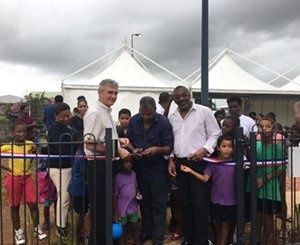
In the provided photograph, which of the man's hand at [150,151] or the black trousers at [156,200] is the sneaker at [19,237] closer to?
the black trousers at [156,200]

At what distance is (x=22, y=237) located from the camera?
5555mm

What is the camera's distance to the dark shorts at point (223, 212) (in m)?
4.90

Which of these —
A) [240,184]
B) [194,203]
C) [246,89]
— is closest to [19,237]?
[194,203]

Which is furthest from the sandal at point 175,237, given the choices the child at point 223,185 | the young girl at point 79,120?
the young girl at point 79,120

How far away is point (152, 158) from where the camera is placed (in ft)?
16.0

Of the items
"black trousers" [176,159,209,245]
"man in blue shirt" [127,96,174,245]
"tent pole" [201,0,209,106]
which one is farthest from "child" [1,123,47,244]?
"tent pole" [201,0,209,106]

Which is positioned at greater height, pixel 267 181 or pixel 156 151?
pixel 156 151

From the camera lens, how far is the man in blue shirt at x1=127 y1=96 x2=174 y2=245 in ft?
15.9

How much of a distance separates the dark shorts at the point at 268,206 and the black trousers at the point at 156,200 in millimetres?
1056

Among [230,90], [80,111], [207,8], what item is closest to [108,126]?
[80,111]

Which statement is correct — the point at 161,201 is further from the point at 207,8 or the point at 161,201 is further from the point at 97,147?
the point at 207,8

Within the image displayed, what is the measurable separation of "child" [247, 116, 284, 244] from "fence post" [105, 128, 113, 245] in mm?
1622

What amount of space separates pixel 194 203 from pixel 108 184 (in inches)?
41.1

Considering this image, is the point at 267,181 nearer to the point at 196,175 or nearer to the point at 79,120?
the point at 196,175
